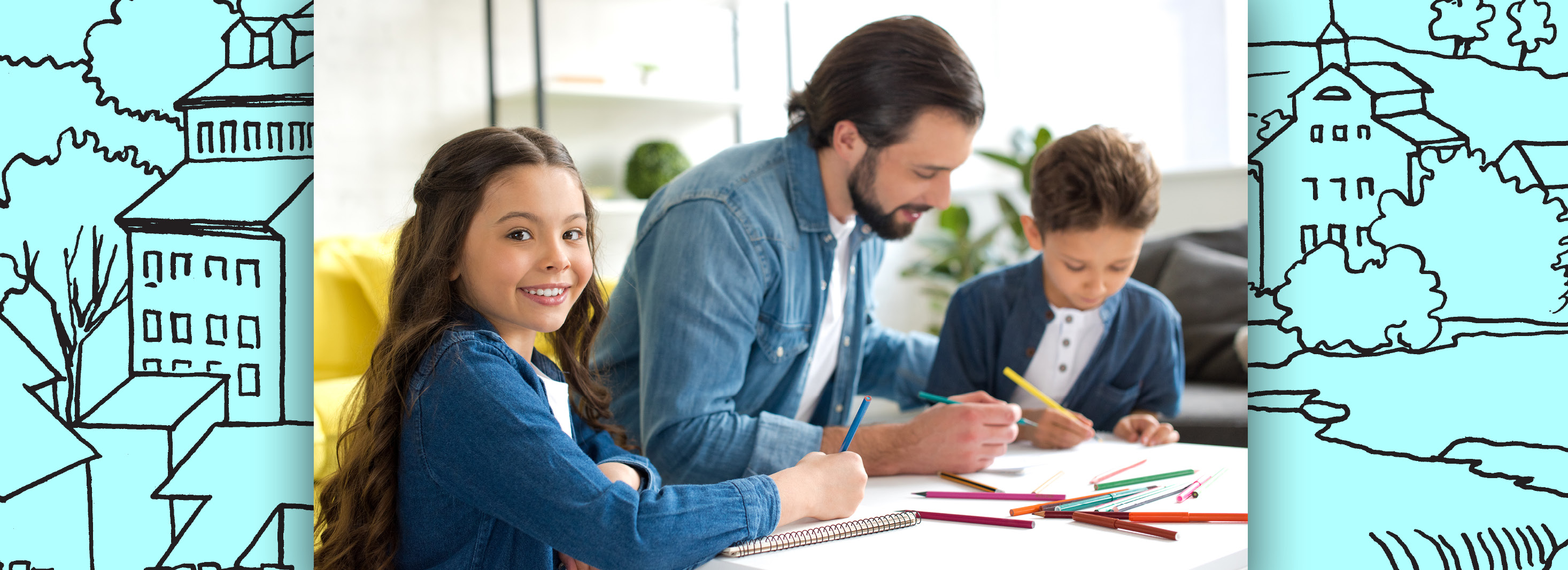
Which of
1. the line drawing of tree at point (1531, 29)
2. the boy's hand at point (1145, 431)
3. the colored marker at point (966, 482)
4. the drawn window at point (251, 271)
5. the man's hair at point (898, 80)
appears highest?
the man's hair at point (898, 80)

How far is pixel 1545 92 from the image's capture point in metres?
0.61

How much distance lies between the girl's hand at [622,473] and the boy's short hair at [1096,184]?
823 mm

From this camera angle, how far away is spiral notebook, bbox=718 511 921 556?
0.79 meters

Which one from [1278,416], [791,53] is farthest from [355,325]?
[791,53]

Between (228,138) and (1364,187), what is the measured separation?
71 centimetres

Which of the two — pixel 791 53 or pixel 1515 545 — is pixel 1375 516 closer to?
pixel 1515 545

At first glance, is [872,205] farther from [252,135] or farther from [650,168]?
[650,168]

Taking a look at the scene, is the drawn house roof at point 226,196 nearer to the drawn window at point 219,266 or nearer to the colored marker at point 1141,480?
the drawn window at point 219,266

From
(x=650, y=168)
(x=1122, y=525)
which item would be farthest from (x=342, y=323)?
(x=650, y=168)

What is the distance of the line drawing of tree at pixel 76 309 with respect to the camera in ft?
2.03

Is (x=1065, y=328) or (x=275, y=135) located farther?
(x=1065, y=328)

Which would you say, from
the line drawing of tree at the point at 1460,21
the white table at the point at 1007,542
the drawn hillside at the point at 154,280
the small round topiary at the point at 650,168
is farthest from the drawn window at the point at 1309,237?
the small round topiary at the point at 650,168

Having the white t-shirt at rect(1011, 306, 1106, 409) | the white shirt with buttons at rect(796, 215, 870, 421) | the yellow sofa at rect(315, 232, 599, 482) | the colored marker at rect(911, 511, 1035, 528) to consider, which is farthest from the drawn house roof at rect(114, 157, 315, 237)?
the white t-shirt at rect(1011, 306, 1106, 409)

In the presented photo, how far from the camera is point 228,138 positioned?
0.63 m
